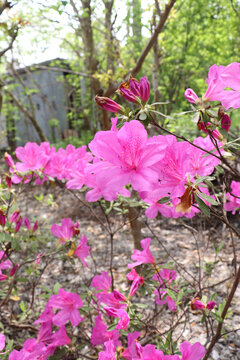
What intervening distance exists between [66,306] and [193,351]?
65 cm

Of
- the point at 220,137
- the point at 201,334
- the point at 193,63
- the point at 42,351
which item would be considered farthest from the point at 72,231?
the point at 193,63

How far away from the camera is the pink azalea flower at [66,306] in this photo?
1.37 metres

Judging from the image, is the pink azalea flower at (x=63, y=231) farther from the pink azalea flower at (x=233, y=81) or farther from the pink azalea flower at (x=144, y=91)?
the pink azalea flower at (x=233, y=81)

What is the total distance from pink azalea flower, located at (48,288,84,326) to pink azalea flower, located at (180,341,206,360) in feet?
1.88

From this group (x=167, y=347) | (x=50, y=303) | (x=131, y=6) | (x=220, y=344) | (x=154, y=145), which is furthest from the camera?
(x=131, y=6)

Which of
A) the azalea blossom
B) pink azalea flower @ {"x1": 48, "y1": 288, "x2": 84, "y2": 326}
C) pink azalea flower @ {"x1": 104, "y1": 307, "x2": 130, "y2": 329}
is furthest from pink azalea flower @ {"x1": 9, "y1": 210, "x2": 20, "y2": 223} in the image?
pink azalea flower @ {"x1": 104, "y1": 307, "x2": 130, "y2": 329}

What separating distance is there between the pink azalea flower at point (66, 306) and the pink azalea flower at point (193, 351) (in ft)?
1.88

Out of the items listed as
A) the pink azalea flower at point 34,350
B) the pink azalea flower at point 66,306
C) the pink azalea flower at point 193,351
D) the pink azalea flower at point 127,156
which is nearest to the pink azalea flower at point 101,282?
the pink azalea flower at point 66,306

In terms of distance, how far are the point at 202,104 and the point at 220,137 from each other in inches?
5.2

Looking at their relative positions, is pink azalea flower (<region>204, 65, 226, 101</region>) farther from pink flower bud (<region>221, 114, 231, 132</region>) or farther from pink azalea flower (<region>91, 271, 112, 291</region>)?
pink azalea flower (<region>91, 271, 112, 291</region>)

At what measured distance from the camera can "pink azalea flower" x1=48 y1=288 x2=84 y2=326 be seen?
137 centimetres

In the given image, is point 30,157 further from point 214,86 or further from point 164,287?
point 214,86

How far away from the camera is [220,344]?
5.84 ft

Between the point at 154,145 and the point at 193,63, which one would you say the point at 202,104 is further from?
the point at 193,63
